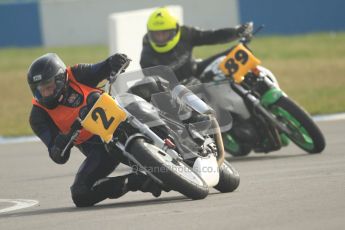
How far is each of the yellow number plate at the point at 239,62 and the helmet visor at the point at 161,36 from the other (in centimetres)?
107

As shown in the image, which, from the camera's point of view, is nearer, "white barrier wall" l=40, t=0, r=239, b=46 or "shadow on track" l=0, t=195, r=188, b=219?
"shadow on track" l=0, t=195, r=188, b=219

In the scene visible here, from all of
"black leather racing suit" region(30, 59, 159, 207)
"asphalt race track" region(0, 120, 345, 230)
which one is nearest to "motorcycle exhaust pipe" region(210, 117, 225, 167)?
"asphalt race track" region(0, 120, 345, 230)

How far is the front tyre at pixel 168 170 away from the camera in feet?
26.2

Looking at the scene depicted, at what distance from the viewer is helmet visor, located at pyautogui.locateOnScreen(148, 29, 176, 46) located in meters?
12.6

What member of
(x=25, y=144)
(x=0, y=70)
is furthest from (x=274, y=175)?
(x=0, y=70)

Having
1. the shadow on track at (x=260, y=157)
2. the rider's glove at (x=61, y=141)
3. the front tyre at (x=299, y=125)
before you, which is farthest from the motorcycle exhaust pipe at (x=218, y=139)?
Answer: the shadow on track at (x=260, y=157)

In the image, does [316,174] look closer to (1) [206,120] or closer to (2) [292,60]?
(1) [206,120]

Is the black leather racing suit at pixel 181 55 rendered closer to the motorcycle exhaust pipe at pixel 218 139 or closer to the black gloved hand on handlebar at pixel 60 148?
the motorcycle exhaust pipe at pixel 218 139

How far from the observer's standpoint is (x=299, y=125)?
1126 cm

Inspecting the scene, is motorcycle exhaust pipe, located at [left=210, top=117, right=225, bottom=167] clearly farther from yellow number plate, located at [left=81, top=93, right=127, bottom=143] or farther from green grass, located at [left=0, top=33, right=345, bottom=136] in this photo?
Result: green grass, located at [left=0, top=33, right=345, bottom=136]

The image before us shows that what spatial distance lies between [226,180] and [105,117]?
1.25m

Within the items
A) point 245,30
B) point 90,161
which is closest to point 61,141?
point 90,161

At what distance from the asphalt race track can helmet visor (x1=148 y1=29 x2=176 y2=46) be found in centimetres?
182

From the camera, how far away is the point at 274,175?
9773 millimetres
